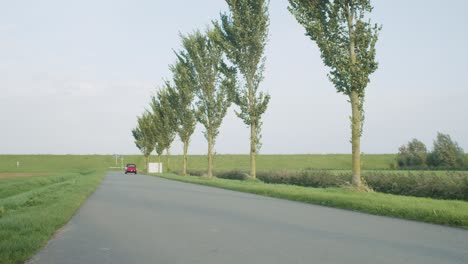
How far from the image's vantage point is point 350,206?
13.8 meters

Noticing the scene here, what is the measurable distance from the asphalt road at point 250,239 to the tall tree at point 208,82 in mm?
26801

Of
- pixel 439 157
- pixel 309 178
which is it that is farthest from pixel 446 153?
pixel 309 178

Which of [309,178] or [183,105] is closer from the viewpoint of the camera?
[309,178]

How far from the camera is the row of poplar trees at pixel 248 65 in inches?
786

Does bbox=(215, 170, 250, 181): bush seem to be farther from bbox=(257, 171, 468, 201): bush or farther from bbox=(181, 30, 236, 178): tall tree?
bbox=(257, 171, 468, 201): bush

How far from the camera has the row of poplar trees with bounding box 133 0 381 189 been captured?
1995 cm

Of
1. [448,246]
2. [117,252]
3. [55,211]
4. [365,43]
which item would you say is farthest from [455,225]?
[365,43]

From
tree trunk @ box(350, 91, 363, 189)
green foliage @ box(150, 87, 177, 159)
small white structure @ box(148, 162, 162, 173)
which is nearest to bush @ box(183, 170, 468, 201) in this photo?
tree trunk @ box(350, 91, 363, 189)

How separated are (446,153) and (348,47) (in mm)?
39347

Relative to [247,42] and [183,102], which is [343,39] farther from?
[183,102]

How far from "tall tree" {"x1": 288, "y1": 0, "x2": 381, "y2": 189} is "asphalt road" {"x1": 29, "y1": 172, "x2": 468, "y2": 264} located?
8317mm

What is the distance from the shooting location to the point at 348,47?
67.3 ft

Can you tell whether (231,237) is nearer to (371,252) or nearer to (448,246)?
(371,252)

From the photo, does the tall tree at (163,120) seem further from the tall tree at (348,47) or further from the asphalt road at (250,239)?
the asphalt road at (250,239)
